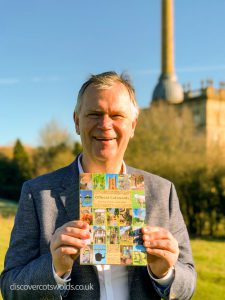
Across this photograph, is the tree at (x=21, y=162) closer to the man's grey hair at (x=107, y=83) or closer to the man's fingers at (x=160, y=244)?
the man's grey hair at (x=107, y=83)

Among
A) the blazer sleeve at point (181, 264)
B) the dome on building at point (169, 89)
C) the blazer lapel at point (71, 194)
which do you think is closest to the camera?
the blazer sleeve at point (181, 264)

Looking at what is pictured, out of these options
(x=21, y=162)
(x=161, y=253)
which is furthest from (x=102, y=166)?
(x=21, y=162)

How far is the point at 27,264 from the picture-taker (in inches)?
89.7

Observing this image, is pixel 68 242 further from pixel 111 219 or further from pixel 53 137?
pixel 53 137

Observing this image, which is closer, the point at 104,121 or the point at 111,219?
the point at 111,219

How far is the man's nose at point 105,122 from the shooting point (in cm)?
231

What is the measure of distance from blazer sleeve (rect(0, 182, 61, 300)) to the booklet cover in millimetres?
210

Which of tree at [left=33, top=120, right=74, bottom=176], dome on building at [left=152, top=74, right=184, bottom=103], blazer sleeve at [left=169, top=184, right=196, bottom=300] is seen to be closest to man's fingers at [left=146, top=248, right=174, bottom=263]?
blazer sleeve at [left=169, top=184, right=196, bottom=300]

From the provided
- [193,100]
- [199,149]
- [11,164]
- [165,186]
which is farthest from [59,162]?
[165,186]

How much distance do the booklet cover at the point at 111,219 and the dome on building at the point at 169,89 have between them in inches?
1851

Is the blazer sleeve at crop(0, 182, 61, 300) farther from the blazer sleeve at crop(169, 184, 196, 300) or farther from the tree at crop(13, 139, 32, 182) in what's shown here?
the tree at crop(13, 139, 32, 182)

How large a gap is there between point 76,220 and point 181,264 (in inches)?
23.5

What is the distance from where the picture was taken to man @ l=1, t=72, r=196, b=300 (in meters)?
2.20

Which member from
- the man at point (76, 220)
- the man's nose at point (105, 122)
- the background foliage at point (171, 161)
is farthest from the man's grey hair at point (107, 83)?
the background foliage at point (171, 161)
